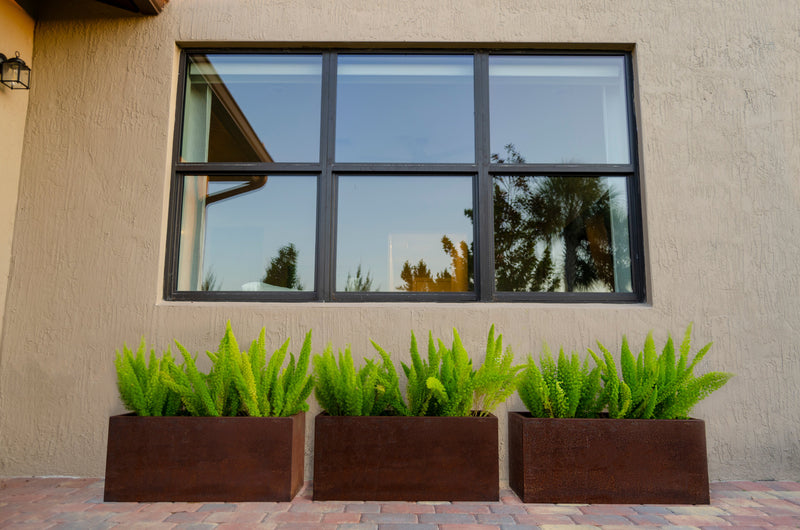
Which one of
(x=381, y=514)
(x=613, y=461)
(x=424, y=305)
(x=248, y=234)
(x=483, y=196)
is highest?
(x=483, y=196)

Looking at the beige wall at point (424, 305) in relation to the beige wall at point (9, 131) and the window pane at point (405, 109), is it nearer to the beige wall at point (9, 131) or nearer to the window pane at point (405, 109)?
the beige wall at point (9, 131)

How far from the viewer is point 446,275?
3.09m

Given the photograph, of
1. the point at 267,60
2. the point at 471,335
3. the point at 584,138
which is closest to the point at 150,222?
the point at 267,60

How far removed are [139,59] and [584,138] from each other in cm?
268

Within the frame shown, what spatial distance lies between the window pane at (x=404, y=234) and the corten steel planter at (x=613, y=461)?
1.00m

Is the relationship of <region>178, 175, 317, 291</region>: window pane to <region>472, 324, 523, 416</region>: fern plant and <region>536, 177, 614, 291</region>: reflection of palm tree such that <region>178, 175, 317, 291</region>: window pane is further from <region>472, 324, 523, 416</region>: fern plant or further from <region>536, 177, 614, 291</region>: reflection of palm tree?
<region>536, 177, 614, 291</region>: reflection of palm tree

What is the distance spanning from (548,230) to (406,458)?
61.1 inches

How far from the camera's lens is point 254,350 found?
8.23 feet

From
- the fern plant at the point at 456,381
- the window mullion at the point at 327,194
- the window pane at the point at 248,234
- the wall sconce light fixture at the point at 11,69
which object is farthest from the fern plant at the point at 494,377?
the wall sconce light fixture at the point at 11,69

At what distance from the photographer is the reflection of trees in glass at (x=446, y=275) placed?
3074 millimetres

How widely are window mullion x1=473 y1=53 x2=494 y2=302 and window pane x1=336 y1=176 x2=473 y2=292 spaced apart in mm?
60

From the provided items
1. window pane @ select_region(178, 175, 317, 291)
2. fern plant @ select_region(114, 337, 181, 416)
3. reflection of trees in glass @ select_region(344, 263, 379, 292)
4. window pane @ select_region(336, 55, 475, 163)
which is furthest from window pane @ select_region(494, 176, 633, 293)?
fern plant @ select_region(114, 337, 181, 416)

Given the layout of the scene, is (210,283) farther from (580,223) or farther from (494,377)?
(580,223)

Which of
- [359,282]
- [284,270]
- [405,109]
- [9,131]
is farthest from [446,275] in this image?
[9,131]
